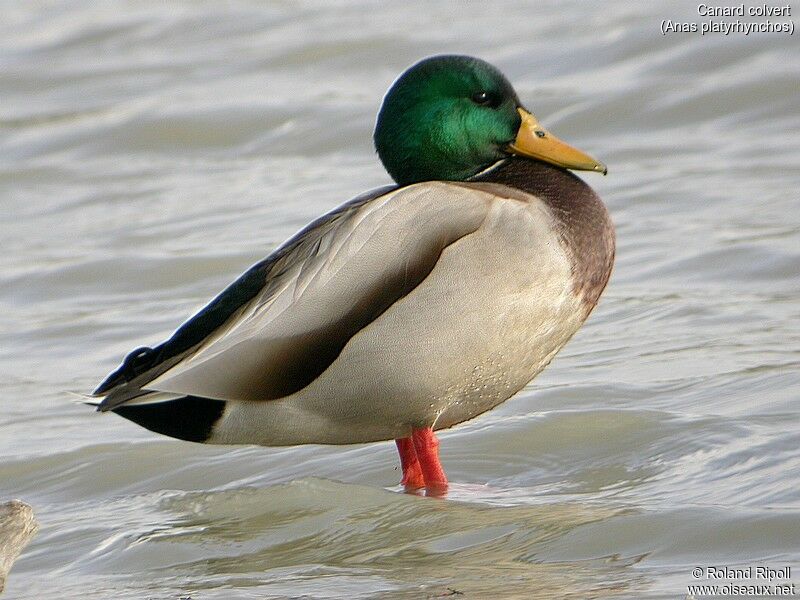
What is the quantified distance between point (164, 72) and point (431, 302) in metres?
8.42

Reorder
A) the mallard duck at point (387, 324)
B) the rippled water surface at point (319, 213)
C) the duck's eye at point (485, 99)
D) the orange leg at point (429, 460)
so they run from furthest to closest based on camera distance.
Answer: the duck's eye at point (485, 99) < the orange leg at point (429, 460) < the mallard duck at point (387, 324) < the rippled water surface at point (319, 213)

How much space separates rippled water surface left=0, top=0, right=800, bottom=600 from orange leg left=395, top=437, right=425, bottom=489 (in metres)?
0.14

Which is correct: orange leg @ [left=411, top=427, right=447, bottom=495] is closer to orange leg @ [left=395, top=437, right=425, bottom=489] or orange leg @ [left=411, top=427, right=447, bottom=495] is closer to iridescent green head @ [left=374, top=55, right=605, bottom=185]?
orange leg @ [left=395, top=437, right=425, bottom=489]

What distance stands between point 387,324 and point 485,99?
0.87 metres

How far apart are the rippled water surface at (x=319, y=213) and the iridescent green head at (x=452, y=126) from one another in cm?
96

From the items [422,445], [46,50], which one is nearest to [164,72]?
[46,50]

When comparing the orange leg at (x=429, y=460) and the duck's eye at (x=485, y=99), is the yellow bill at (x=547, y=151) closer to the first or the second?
the duck's eye at (x=485, y=99)

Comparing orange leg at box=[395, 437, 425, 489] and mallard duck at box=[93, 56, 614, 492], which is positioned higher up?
mallard duck at box=[93, 56, 614, 492]

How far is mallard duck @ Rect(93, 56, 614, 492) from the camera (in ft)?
14.5

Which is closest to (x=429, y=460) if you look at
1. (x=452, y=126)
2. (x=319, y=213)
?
(x=452, y=126)

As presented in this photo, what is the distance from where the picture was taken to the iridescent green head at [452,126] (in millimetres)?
4863

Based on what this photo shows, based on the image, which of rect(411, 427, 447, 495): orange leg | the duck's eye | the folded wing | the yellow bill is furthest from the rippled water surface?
the duck's eye

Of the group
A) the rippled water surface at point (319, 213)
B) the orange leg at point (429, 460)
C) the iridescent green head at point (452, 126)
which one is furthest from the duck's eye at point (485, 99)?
the rippled water surface at point (319, 213)

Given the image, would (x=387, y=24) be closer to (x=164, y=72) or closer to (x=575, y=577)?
(x=164, y=72)
